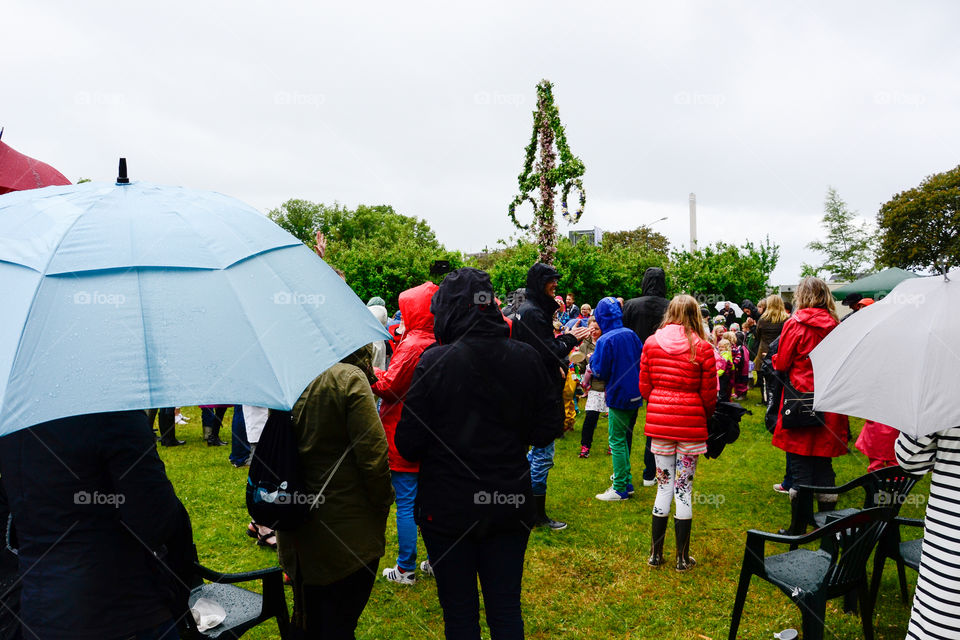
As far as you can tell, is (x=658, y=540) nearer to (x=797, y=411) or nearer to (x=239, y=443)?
(x=797, y=411)

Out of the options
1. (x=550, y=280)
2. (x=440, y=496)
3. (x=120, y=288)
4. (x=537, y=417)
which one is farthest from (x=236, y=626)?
(x=550, y=280)

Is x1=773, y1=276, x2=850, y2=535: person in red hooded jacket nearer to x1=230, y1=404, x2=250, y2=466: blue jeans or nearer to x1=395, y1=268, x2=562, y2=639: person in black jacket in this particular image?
x1=395, y1=268, x2=562, y2=639: person in black jacket

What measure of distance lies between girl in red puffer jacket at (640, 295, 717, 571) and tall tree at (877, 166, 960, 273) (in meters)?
40.5

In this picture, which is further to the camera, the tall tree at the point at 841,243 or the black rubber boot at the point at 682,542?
the tall tree at the point at 841,243

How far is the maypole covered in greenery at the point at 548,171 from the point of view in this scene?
16453mm

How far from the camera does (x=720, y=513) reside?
6016 millimetres

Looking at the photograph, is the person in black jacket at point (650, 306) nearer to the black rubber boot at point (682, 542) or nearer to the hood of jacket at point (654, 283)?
the hood of jacket at point (654, 283)

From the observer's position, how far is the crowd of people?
2.12 metres

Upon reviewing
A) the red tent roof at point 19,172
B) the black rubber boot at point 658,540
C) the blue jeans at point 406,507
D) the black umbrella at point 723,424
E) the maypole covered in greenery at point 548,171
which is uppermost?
the maypole covered in greenery at point 548,171

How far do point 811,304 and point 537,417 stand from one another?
3.49m

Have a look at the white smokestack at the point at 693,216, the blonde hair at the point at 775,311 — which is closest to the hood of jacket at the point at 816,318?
the blonde hair at the point at 775,311

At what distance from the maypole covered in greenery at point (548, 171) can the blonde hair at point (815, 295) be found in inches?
432

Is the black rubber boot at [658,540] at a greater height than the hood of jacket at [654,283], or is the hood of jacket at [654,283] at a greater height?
the hood of jacket at [654,283]

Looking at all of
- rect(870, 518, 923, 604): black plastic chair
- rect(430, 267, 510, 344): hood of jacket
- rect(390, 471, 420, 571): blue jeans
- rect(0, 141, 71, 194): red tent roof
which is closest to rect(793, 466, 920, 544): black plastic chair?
rect(870, 518, 923, 604): black plastic chair
